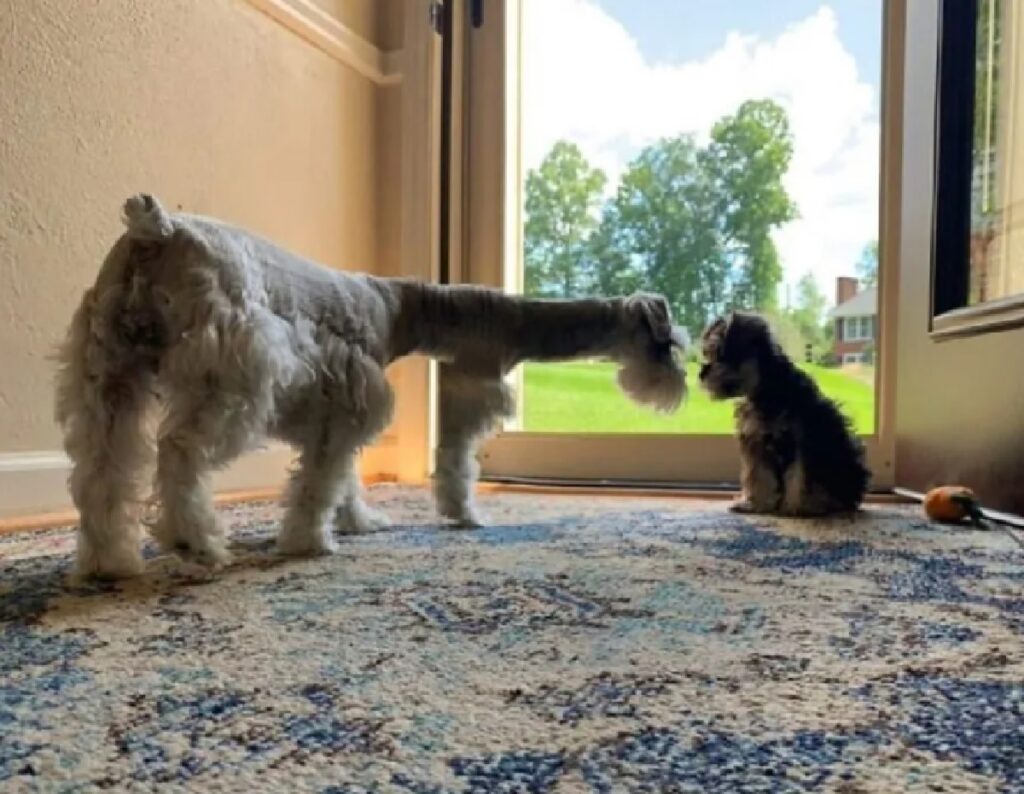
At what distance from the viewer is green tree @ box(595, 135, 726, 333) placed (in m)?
2.42

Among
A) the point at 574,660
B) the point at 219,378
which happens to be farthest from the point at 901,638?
the point at 219,378

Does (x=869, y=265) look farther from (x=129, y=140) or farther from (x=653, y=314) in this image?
(x=129, y=140)

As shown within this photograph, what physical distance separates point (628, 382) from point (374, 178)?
123 centimetres

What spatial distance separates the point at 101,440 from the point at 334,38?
156cm

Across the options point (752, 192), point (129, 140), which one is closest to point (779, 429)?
point (752, 192)

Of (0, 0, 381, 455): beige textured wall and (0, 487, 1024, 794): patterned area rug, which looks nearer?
(0, 487, 1024, 794): patterned area rug

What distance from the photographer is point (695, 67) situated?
244cm

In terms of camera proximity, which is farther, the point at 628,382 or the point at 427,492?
the point at 427,492

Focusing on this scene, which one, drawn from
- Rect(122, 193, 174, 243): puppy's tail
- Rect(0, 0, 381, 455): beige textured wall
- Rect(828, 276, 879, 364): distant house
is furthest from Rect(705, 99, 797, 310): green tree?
Rect(122, 193, 174, 243): puppy's tail

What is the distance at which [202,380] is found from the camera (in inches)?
41.3

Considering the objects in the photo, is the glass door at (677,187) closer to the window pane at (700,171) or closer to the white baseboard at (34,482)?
the window pane at (700,171)

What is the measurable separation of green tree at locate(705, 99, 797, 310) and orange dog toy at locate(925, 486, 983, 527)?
2.78 feet

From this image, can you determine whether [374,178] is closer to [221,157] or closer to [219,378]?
[221,157]

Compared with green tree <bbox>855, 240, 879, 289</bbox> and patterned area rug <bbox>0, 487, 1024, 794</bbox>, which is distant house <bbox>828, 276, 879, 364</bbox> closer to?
green tree <bbox>855, 240, 879, 289</bbox>
